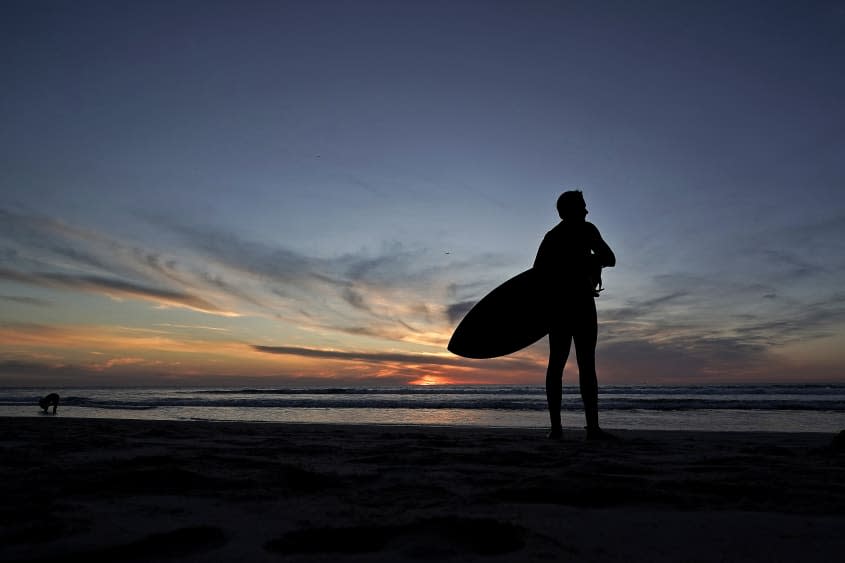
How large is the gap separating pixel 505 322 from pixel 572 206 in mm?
1465

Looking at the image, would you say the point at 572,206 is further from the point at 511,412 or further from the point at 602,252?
the point at 511,412

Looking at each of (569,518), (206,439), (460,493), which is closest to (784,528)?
(569,518)

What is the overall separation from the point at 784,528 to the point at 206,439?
14.0ft

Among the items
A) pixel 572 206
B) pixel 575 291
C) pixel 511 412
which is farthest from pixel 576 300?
pixel 511 412

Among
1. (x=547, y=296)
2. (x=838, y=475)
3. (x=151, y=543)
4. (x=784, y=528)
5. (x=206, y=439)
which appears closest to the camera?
(x=151, y=543)

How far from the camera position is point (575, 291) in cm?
455

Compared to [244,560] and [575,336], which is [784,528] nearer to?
[244,560]

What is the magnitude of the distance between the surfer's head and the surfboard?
74 centimetres

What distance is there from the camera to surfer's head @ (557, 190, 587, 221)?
4.66 m

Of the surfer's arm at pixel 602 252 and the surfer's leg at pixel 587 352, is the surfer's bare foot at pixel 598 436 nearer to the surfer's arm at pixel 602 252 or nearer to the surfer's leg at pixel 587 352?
the surfer's leg at pixel 587 352

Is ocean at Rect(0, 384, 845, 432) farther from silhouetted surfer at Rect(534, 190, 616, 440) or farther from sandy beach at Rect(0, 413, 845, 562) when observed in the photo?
sandy beach at Rect(0, 413, 845, 562)

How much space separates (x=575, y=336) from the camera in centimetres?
460

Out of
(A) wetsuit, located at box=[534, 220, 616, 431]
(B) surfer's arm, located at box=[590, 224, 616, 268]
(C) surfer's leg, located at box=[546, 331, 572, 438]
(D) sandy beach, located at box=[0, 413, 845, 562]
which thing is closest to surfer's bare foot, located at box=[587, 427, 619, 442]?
(A) wetsuit, located at box=[534, 220, 616, 431]

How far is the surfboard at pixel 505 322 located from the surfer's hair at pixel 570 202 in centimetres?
76
